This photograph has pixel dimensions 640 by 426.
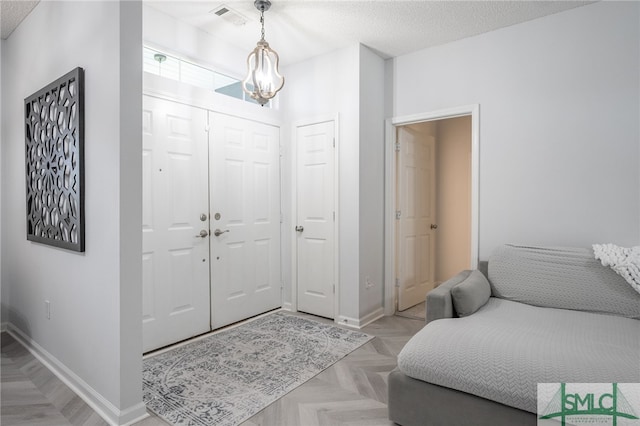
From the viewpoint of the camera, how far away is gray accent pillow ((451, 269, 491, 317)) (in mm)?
2285

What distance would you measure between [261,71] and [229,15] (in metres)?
0.63

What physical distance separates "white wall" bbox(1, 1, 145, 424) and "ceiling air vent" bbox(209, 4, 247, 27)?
100cm

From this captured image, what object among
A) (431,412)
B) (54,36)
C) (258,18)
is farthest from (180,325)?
(258,18)

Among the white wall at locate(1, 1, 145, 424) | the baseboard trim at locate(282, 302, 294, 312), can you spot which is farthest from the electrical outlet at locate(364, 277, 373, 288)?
the white wall at locate(1, 1, 145, 424)

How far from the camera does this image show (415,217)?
4109 millimetres

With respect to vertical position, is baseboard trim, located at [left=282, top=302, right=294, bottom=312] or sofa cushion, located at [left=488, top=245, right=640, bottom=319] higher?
sofa cushion, located at [left=488, top=245, right=640, bottom=319]

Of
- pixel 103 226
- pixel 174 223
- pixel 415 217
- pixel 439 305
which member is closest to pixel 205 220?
pixel 174 223

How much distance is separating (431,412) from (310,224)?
2.24m

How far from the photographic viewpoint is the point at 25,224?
9.66 ft

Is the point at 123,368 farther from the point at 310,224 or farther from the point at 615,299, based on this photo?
the point at 615,299

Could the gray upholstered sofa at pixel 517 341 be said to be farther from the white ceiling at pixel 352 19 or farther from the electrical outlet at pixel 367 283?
the white ceiling at pixel 352 19

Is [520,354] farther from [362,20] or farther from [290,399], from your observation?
[362,20]

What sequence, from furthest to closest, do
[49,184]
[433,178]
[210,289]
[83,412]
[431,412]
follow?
[433,178]
[210,289]
[49,184]
[83,412]
[431,412]

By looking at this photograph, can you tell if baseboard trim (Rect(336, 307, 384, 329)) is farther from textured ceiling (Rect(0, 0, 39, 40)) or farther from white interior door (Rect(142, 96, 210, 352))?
textured ceiling (Rect(0, 0, 39, 40))
